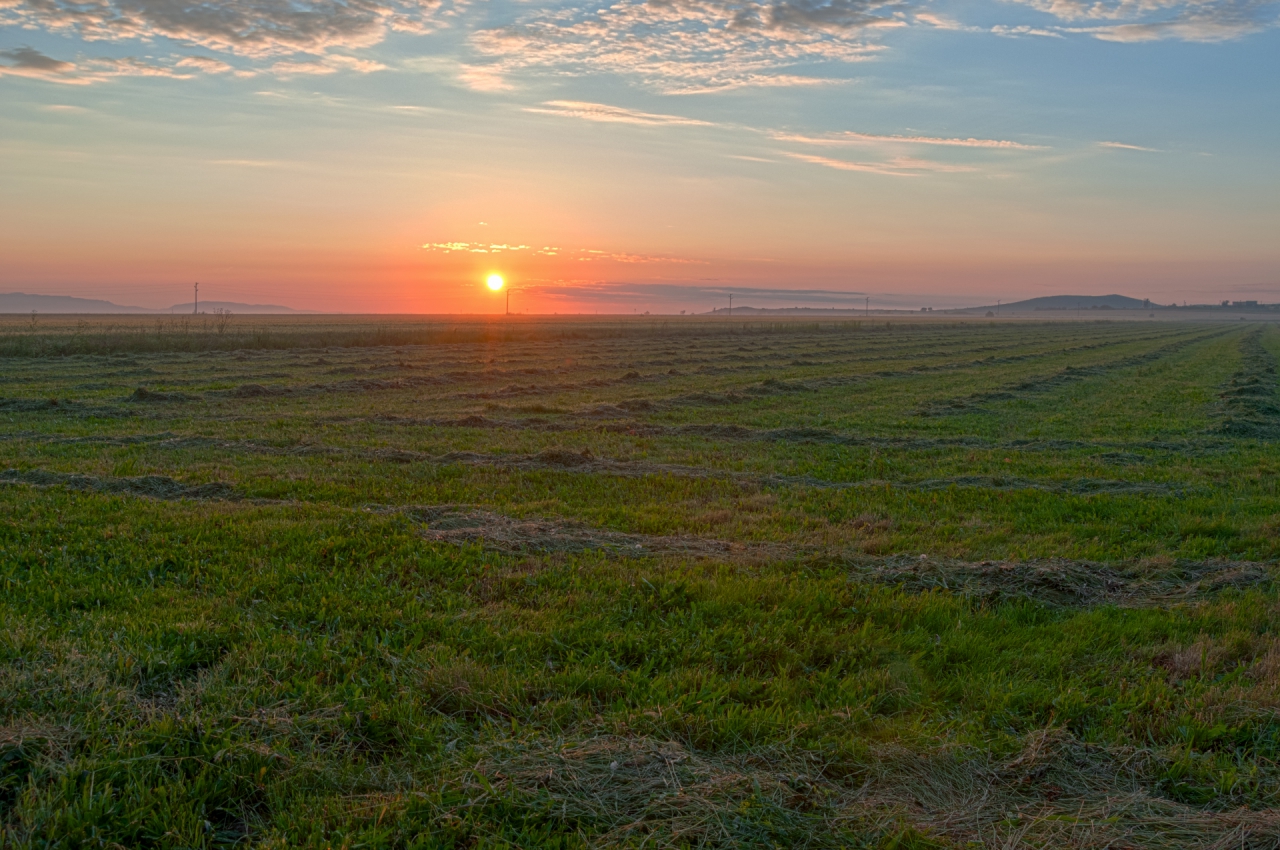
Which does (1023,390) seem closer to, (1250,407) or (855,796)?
(1250,407)

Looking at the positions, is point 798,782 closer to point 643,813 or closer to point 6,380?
point 643,813

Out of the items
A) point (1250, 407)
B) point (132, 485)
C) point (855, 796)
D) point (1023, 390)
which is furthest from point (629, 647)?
point (1023, 390)

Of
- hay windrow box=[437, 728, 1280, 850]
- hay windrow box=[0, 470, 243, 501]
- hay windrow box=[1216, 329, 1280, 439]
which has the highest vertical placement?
hay windrow box=[1216, 329, 1280, 439]

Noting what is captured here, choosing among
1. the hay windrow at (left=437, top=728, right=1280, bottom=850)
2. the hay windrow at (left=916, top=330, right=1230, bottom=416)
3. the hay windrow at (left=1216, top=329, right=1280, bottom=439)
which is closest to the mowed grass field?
the hay windrow at (left=437, top=728, right=1280, bottom=850)

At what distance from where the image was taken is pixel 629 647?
615 cm

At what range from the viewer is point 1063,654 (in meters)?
6.29

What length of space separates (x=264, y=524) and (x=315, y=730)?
15.6 feet

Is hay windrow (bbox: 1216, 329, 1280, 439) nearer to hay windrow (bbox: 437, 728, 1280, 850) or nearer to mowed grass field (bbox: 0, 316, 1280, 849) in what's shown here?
mowed grass field (bbox: 0, 316, 1280, 849)

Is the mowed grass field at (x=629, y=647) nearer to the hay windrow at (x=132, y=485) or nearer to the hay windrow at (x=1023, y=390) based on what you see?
the hay windrow at (x=132, y=485)

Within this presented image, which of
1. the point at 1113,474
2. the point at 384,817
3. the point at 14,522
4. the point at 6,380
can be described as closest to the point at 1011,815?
the point at 384,817

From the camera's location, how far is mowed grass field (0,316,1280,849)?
4199mm

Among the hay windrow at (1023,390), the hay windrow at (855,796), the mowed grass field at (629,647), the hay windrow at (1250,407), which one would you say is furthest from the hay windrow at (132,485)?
the hay windrow at (1250,407)

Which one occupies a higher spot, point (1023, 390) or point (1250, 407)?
point (1023, 390)

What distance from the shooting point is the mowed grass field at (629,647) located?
420 centimetres
